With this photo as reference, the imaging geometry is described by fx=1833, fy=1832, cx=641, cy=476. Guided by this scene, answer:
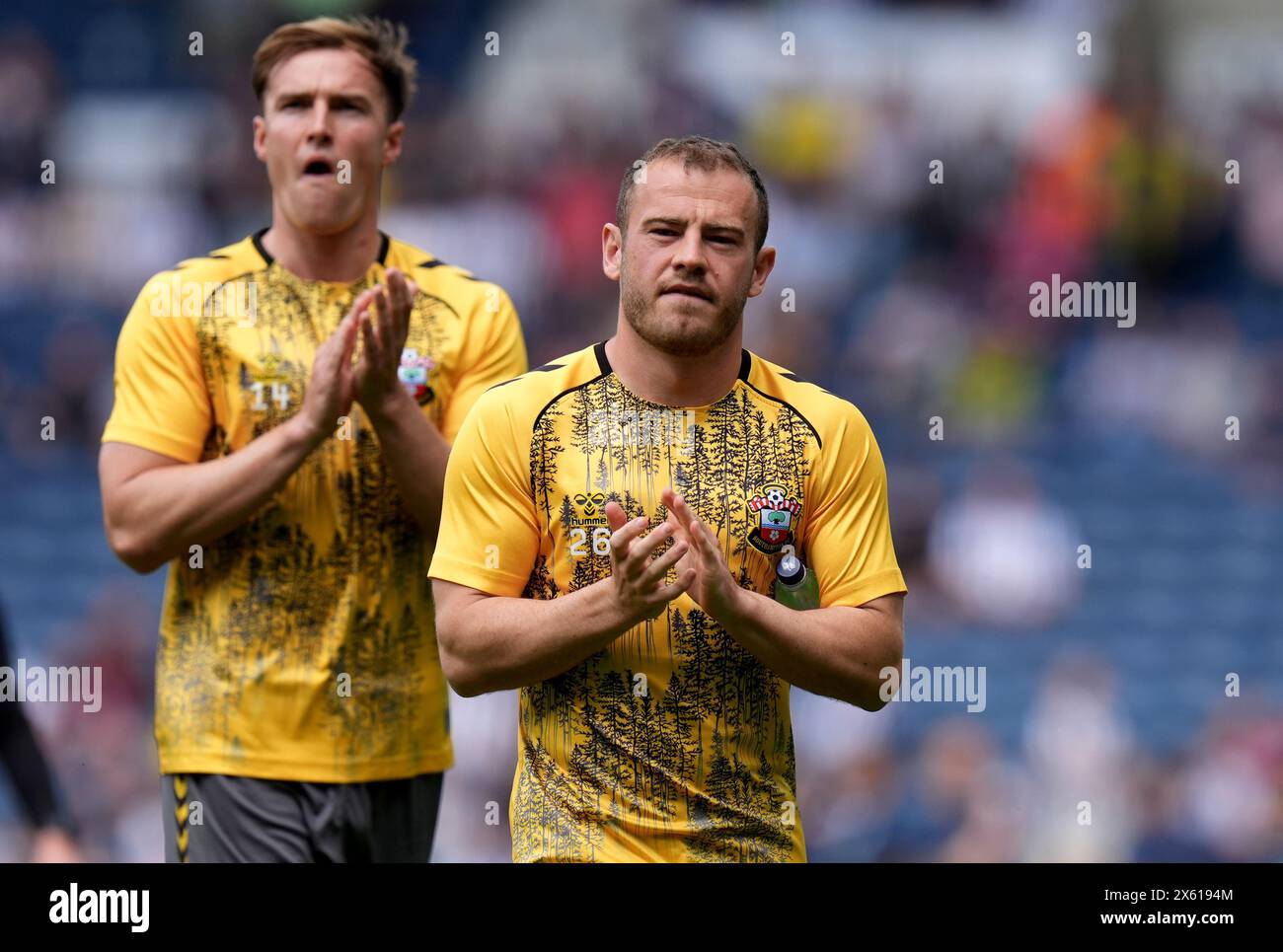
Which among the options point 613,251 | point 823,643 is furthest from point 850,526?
point 613,251

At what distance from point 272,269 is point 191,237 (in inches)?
310

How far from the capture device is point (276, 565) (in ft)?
14.9

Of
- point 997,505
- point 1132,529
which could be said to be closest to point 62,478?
point 997,505

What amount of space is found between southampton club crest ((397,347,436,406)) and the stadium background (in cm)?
671

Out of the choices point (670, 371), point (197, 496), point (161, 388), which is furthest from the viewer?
point (161, 388)

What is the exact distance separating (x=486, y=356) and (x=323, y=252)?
498 millimetres

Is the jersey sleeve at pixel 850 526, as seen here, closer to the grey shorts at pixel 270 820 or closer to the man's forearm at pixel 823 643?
the man's forearm at pixel 823 643

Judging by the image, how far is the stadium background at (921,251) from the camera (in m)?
11.6

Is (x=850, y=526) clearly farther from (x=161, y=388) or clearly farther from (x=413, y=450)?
(x=161, y=388)

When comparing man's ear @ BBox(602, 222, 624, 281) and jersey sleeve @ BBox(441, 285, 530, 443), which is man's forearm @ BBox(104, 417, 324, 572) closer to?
jersey sleeve @ BBox(441, 285, 530, 443)

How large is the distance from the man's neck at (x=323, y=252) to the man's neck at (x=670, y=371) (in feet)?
4.09

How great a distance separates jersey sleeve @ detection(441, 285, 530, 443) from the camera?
182 inches

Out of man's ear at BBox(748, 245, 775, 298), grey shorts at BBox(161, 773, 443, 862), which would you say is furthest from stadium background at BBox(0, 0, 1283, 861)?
man's ear at BBox(748, 245, 775, 298)

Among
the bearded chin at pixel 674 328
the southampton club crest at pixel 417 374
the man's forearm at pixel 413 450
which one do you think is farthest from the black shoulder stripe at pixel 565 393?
the southampton club crest at pixel 417 374
